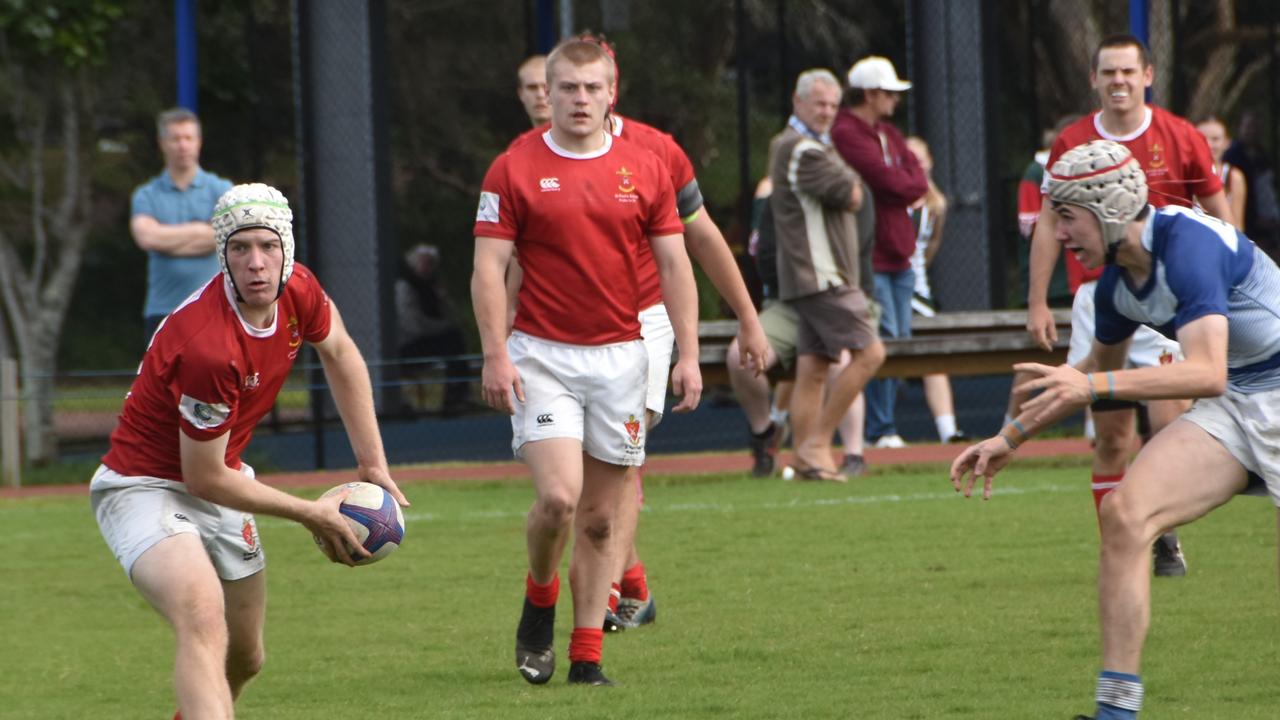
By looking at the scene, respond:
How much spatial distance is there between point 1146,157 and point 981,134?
1006 centimetres

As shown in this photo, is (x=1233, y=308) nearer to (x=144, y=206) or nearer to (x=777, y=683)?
(x=777, y=683)

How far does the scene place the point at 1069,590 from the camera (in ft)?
26.5

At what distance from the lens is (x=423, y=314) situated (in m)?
20.1

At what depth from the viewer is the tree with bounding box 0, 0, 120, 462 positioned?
16547mm

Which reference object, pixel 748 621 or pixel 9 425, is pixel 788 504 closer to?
pixel 748 621

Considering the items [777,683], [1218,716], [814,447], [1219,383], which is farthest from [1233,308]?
[814,447]

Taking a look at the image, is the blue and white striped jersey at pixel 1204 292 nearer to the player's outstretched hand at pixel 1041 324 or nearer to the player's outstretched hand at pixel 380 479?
the player's outstretched hand at pixel 380 479

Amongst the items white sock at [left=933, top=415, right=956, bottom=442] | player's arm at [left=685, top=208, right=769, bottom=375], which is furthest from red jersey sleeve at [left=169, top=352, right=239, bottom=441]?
white sock at [left=933, top=415, right=956, bottom=442]

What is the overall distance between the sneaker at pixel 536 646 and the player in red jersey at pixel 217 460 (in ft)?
3.58

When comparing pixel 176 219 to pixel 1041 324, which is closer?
pixel 1041 324

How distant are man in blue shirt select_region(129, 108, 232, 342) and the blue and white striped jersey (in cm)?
719

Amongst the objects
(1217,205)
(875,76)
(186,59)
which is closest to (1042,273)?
(1217,205)

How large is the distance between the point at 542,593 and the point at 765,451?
602 cm

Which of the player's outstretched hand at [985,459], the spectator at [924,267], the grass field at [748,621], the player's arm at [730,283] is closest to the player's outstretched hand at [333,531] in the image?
the grass field at [748,621]
